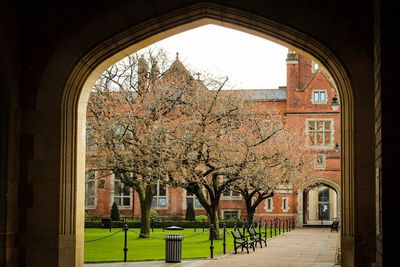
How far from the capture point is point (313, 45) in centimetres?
991

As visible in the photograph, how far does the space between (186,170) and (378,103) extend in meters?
18.1

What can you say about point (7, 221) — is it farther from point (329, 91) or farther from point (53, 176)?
point (329, 91)

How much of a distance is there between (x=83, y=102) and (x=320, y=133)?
128 ft

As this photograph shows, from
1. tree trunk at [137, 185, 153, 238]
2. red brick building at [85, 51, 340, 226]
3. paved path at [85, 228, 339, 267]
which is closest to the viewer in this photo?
paved path at [85, 228, 339, 267]

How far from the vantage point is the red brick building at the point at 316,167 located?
47.3 metres

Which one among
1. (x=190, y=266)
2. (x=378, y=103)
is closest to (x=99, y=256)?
(x=190, y=266)

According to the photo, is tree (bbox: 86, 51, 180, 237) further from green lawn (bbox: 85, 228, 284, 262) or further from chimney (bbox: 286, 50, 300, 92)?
chimney (bbox: 286, 50, 300, 92)

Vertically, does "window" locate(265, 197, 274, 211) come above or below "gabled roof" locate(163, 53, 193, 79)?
below

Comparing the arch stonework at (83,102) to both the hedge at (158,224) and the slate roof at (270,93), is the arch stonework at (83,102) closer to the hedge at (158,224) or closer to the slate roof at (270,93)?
the hedge at (158,224)

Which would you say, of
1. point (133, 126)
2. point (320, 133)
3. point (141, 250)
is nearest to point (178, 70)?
point (133, 126)

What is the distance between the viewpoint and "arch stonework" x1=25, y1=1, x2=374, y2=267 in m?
9.54

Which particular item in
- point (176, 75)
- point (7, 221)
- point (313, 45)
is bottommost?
point (7, 221)

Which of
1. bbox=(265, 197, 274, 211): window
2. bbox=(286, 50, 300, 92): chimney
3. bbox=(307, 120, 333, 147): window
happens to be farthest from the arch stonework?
bbox=(286, 50, 300, 92): chimney

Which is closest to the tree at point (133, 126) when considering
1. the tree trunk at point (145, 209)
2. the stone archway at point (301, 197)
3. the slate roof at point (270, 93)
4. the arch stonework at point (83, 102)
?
the tree trunk at point (145, 209)
